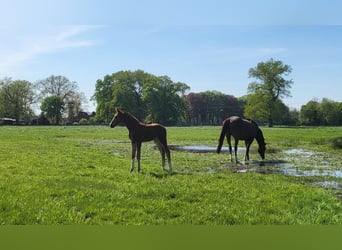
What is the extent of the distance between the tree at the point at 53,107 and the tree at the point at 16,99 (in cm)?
43

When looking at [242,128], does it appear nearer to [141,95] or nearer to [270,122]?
[270,122]

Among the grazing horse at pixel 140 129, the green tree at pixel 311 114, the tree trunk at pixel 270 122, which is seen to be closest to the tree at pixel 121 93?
the grazing horse at pixel 140 129

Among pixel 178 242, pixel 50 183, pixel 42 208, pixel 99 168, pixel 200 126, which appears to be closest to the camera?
pixel 178 242

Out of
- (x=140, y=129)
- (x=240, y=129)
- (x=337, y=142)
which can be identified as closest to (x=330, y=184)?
(x=240, y=129)

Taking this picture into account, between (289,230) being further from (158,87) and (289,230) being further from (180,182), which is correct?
(158,87)

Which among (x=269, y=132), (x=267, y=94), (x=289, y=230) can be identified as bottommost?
(x=289, y=230)

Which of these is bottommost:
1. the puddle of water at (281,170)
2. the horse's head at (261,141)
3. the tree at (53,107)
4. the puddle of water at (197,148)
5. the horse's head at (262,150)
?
the puddle of water at (281,170)

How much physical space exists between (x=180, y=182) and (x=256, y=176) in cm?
251

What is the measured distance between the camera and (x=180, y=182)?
8.52 m

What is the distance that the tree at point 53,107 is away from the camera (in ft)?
29.7

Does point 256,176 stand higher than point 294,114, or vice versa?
point 294,114

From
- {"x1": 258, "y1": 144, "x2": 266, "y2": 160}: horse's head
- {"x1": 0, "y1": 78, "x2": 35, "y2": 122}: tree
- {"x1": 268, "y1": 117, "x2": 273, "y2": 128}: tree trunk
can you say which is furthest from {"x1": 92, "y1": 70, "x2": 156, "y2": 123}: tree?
{"x1": 258, "y1": 144, "x2": 266, "y2": 160}: horse's head

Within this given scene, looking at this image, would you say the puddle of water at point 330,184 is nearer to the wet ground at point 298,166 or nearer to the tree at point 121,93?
the wet ground at point 298,166

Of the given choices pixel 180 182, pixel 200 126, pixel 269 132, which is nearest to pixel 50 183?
pixel 180 182
